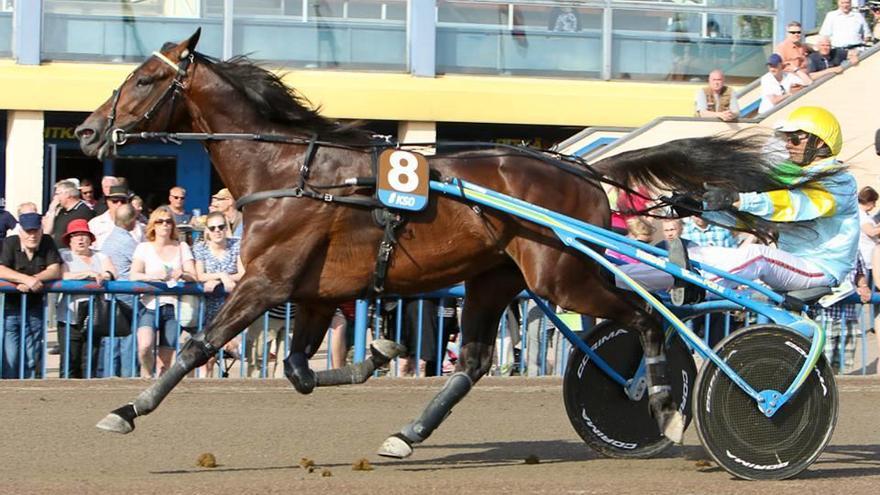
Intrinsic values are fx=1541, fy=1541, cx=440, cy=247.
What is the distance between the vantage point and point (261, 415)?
884cm

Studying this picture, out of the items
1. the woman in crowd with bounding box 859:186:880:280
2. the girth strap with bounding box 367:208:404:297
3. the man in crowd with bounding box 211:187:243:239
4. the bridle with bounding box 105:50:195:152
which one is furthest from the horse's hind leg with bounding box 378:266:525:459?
the woman in crowd with bounding box 859:186:880:280

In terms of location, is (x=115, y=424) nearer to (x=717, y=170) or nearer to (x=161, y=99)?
(x=161, y=99)

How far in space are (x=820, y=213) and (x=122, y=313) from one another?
5008 millimetres

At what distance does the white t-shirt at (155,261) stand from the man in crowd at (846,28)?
9.35 metres

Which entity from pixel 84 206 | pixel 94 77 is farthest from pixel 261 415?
pixel 94 77

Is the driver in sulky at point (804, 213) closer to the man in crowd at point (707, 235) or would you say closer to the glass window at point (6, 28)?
the man in crowd at point (707, 235)

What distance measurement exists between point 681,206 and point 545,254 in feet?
2.86

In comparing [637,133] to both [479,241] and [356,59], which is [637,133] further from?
[479,241]

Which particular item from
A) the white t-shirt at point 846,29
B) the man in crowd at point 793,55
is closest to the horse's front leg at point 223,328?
the man in crowd at point 793,55

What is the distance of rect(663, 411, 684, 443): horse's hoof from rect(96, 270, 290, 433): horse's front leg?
1.85 meters

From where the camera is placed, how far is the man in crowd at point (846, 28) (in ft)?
56.3

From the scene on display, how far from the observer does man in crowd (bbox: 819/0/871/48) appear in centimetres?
1717

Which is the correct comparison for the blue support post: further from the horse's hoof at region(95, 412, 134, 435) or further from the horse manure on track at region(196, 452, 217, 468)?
the horse's hoof at region(95, 412, 134, 435)

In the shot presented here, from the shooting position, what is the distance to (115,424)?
662 cm
